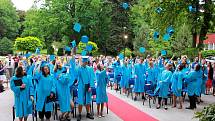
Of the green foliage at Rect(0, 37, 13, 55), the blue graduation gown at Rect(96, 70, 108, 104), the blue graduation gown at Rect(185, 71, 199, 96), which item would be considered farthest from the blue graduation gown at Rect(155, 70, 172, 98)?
the green foliage at Rect(0, 37, 13, 55)

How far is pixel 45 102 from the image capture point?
1145 centimetres

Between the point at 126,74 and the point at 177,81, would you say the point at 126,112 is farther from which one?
the point at 126,74

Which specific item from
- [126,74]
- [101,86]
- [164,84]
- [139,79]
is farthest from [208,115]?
[126,74]

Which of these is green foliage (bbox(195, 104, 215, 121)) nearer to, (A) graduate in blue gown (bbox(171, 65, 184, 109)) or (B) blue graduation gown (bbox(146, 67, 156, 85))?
(A) graduate in blue gown (bbox(171, 65, 184, 109))

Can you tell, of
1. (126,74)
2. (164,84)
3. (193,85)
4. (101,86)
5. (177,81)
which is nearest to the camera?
(101,86)

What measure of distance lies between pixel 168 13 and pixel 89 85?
15933mm

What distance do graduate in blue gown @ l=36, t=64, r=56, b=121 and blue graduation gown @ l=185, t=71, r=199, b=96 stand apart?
6013 mm

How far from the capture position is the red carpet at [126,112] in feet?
41.8

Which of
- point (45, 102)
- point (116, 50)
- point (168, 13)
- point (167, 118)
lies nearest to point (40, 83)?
point (45, 102)

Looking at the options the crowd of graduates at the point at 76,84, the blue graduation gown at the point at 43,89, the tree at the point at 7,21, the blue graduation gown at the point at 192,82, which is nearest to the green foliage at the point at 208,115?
the crowd of graduates at the point at 76,84

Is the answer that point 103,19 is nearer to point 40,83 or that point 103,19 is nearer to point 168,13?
point 168,13

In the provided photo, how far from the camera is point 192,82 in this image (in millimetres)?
15008

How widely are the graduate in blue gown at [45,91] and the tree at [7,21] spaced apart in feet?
212

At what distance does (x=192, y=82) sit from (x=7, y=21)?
6309 cm
